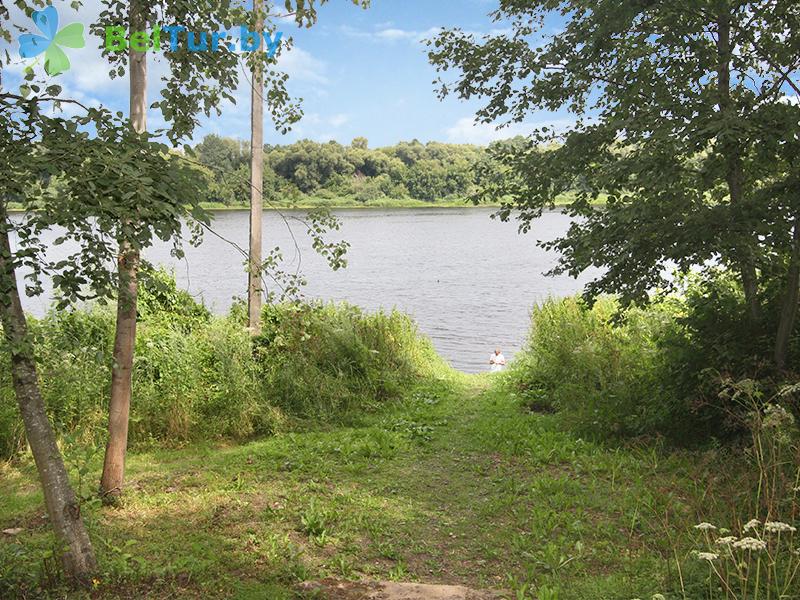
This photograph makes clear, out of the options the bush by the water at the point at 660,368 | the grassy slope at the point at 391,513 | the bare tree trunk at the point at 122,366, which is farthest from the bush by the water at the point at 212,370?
the bush by the water at the point at 660,368

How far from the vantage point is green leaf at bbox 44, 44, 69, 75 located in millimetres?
3539

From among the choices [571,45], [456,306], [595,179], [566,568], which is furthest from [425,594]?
[456,306]

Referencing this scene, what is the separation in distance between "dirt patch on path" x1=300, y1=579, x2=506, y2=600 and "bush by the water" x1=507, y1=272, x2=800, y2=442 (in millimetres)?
2470

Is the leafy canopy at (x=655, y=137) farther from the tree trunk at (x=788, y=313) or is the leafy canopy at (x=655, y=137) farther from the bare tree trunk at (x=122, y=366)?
the bare tree trunk at (x=122, y=366)

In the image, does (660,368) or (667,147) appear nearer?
(667,147)

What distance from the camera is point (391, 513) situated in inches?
218

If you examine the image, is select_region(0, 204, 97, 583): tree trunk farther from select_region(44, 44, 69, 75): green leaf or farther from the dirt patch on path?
the dirt patch on path

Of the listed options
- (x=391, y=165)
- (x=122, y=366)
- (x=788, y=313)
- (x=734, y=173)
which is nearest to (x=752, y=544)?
(x=788, y=313)

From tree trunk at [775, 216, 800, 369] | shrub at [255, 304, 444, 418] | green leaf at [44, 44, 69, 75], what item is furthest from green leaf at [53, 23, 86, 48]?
tree trunk at [775, 216, 800, 369]

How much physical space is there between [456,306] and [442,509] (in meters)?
20.5

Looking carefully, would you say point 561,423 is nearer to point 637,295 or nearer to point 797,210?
point 637,295

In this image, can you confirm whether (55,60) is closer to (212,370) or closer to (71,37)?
(71,37)

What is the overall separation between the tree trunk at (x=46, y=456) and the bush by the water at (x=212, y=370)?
2995 millimetres

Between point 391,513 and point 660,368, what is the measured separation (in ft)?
13.5
